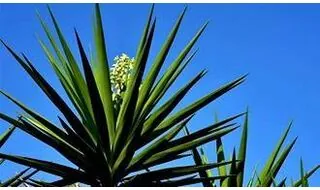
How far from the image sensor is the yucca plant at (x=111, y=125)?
3.71 m

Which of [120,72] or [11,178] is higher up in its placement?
[120,72]

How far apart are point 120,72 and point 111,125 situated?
0.92 metres

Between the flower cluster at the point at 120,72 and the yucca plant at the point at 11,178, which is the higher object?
the flower cluster at the point at 120,72

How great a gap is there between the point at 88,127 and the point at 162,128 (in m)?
0.51

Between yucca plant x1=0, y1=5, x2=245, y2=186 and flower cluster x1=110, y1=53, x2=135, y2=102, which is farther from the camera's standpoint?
flower cluster x1=110, y1=53, x2=135, y2=102

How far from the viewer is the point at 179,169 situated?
3.78m

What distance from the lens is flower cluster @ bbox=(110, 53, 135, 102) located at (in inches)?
183

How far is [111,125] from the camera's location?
389 cm

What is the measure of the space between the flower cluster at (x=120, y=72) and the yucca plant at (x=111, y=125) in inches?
18.8

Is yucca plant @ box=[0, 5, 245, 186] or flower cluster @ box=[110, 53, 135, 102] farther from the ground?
flower cluster @ box=[110, 53, 135, 102]

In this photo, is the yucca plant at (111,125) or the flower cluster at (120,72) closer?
the yucca plant at (111,125)

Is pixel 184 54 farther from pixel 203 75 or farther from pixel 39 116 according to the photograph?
pixel 39 116

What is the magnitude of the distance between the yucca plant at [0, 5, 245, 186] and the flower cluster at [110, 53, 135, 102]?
0.48 m

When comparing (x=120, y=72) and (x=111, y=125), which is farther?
(x=120, y=72)
